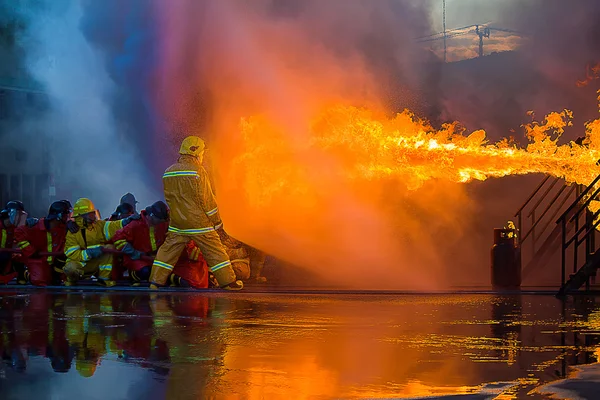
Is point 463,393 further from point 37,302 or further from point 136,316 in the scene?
point 37,302

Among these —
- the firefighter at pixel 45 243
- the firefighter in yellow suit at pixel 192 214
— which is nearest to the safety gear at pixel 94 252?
the firefighter at pixel 45 243

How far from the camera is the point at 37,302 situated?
37.7 feet

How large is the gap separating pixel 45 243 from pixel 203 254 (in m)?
3.22

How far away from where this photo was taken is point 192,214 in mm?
12500

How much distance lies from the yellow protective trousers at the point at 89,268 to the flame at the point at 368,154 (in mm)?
2381

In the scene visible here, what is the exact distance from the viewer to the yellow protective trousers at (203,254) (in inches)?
496

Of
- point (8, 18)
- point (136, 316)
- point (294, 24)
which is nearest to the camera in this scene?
point (136, 316)

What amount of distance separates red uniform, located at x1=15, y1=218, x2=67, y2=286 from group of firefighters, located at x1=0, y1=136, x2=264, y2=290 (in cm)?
1

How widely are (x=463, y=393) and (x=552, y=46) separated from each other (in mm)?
12487

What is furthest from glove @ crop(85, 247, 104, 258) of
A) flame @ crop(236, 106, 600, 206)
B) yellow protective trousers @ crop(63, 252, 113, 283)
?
flame @ crop(236, 106, 600, 206)

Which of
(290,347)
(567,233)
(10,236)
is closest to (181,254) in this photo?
(10,236)

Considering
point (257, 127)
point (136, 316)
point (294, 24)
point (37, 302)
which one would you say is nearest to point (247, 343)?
point (136, 316)

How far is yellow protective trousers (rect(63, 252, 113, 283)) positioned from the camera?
46.4 feet

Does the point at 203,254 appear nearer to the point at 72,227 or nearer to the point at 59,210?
the point at 72,227
